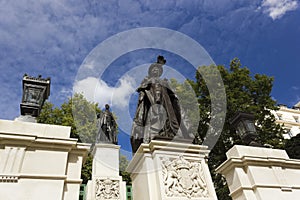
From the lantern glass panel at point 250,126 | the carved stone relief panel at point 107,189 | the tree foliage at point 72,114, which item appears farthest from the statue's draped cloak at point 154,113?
the tree foliage at point 72,114

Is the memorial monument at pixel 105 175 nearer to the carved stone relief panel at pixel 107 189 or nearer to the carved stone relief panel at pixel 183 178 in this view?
the carved stone relief panel at pixel 107 189

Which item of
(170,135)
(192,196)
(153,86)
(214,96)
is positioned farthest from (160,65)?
(214,96)

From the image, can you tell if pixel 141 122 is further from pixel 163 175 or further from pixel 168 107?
pixel 163 175

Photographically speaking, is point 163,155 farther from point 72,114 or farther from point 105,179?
point 72,114

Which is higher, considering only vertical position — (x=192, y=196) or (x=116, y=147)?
(x=116, y=147)

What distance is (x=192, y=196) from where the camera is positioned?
366cm

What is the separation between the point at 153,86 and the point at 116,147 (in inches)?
123

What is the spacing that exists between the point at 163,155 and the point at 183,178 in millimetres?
515

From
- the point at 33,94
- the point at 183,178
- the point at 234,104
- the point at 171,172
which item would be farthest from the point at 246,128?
the point at 234,104

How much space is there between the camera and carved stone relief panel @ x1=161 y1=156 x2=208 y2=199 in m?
3.66

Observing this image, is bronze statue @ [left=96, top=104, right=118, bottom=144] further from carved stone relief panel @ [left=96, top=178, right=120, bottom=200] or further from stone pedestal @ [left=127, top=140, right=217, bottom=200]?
stone pedestal @ [left=127, top=140, right=217, bottom=200]

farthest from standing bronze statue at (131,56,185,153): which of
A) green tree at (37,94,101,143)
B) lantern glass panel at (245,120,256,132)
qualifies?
green tree at (37,94,101,143)

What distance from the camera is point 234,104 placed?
46.0 feet

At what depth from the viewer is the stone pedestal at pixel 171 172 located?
365 centimetres
